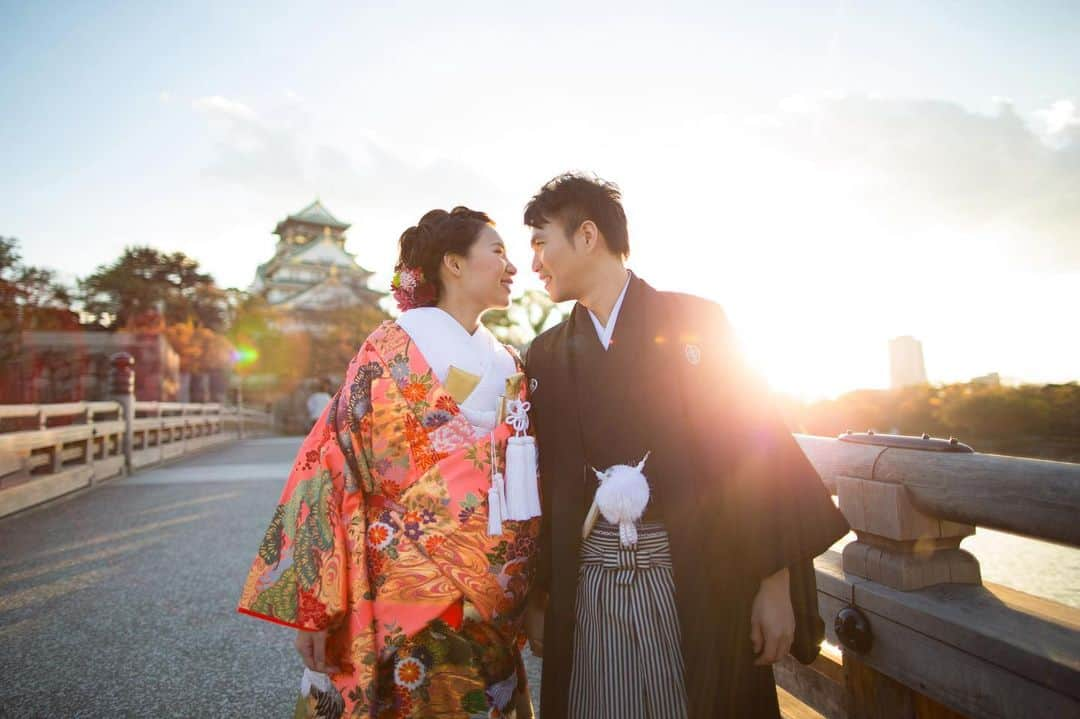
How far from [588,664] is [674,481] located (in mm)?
590

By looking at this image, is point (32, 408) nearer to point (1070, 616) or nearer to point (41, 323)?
point (1070, 616)

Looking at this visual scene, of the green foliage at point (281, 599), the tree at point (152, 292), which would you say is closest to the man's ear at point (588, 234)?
the green foliage at point (281, 599)

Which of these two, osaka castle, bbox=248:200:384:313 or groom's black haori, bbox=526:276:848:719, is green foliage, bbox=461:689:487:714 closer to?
groom's black haori, bbox=526:276:848:719

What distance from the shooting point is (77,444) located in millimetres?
8367

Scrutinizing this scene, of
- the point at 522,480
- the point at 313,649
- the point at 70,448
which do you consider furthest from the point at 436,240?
the point at 70,448

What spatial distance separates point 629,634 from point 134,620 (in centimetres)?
348

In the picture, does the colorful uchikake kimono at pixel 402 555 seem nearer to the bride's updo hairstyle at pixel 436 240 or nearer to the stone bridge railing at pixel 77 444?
the bride's updo hairstyle at pixel 436 240

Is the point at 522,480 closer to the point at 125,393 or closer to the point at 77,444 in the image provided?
the point at 77,444

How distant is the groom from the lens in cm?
145

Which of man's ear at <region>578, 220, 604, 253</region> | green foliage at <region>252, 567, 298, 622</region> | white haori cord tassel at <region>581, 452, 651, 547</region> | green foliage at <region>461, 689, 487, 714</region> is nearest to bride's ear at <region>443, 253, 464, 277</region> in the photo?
man's ear at <region>578, 220, 604, 253</region>

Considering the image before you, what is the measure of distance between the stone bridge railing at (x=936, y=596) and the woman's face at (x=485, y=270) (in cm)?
136

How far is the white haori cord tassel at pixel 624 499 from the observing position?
145cm

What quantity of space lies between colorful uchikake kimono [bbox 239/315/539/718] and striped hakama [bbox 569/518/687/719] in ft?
0.75

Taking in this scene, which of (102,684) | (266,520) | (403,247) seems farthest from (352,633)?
(266,520)
